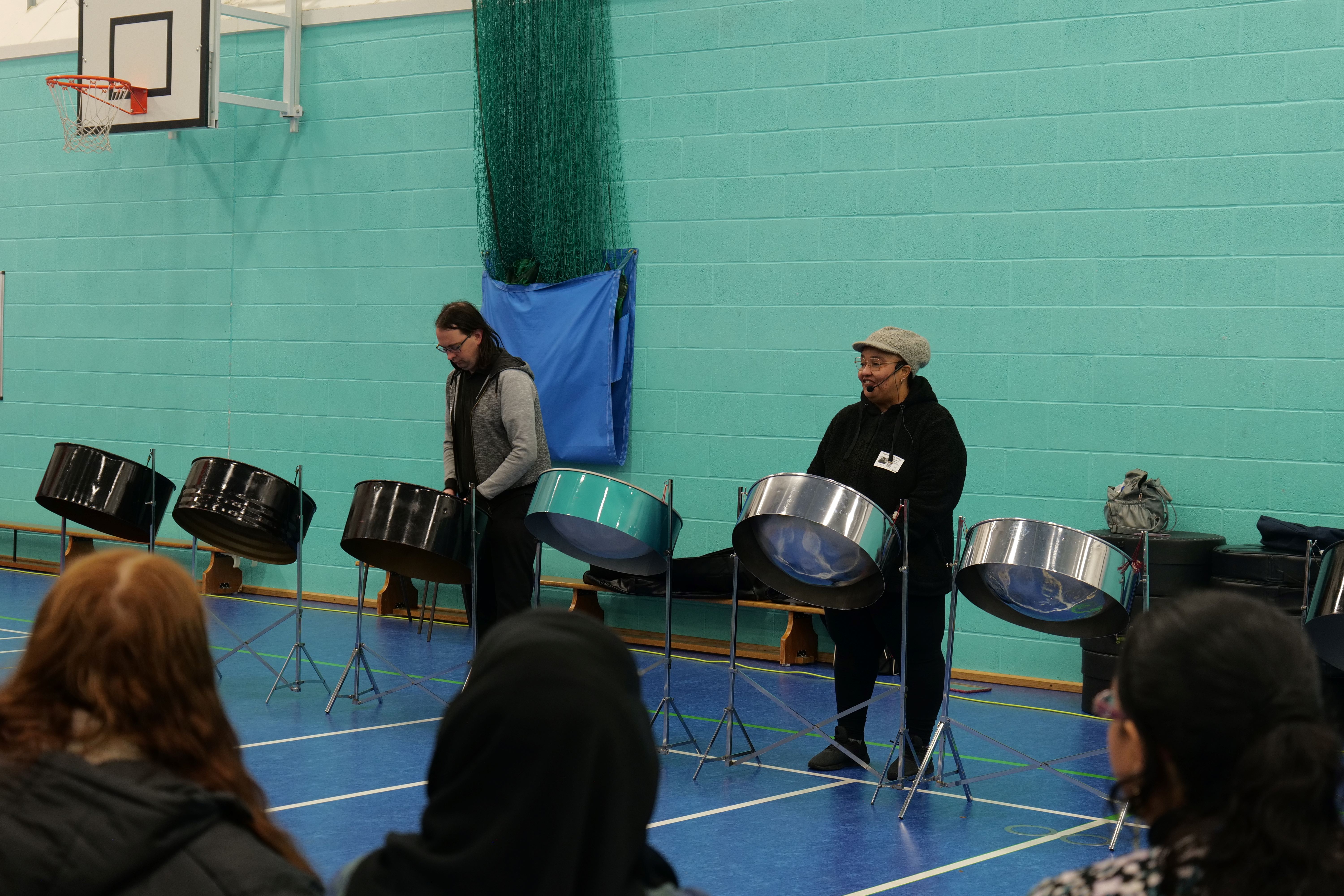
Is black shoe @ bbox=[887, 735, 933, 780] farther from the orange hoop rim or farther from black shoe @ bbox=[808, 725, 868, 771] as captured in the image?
the orange hoop rim

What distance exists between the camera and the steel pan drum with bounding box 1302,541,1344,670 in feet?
8.64

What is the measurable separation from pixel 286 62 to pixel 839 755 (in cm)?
398

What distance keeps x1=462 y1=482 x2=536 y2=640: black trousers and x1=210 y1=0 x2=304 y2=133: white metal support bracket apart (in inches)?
106

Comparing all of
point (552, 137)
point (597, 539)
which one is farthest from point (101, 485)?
point (552, 137)

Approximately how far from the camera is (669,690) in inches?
138

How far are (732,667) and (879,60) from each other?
2341 mm

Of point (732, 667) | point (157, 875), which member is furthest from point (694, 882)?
point (157, 875)

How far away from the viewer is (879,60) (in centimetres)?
461

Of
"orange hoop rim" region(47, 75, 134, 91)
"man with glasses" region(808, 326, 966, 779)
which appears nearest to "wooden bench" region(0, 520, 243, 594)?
"orange hoop rim" region(47, 75, 134, 91)

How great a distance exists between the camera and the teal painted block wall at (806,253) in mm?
4125

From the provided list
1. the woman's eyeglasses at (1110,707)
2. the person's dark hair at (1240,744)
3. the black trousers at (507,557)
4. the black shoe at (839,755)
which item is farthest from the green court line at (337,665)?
the person's dark hair at (1240,744)

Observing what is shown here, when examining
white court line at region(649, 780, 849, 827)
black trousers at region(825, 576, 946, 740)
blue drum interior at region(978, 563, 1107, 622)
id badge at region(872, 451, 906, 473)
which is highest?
id badge at region(872, 451, 906, 473)

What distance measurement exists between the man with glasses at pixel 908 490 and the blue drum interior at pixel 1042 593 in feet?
0.64

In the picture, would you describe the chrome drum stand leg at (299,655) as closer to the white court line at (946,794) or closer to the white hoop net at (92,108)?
the white court line at (946,794)
